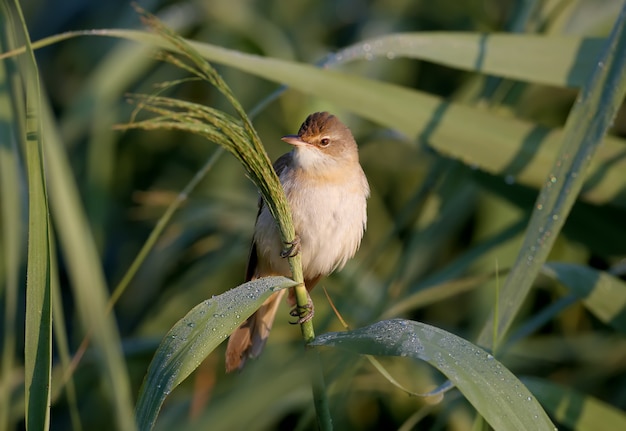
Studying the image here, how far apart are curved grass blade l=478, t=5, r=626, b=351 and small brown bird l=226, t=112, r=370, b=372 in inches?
28.9

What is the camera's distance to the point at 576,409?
212cm

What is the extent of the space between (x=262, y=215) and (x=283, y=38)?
174 cm

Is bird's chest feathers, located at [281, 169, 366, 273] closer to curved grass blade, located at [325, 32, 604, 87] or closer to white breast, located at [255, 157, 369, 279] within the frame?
white breast, located at [255, 157, 369, 279]

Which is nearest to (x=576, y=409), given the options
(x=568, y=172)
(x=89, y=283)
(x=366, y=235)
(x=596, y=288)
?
(x=596, y=288)

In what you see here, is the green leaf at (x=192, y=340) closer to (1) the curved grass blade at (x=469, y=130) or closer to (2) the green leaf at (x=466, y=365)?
(2) the green leaf at (x=466, y=365)

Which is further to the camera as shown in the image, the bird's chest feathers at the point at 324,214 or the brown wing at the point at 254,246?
the brown wing at the point at 254,246

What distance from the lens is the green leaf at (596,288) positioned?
212cm

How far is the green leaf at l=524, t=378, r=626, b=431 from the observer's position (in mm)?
2074

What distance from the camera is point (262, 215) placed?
8.05ft

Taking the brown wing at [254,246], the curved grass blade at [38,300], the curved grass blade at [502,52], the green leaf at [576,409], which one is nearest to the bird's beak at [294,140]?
the brown wing at [254,246]

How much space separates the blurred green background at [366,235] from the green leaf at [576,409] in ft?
0.06

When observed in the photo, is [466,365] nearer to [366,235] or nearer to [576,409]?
[576,409]

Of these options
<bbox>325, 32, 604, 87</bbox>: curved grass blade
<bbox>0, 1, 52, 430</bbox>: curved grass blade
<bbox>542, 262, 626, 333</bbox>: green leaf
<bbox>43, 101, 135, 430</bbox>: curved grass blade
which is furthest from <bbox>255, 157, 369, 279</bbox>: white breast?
<bbox>0, 1, 52, 430</bbox>: curved grass blade

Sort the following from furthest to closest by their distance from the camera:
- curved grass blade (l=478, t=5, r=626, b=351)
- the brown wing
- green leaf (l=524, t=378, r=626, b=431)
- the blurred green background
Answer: the blurred green background < the brown wing < green leaf (l=524, t=378, r=626, b=431) < curved grass blade (l=478, t=5, r=626, b=351)
